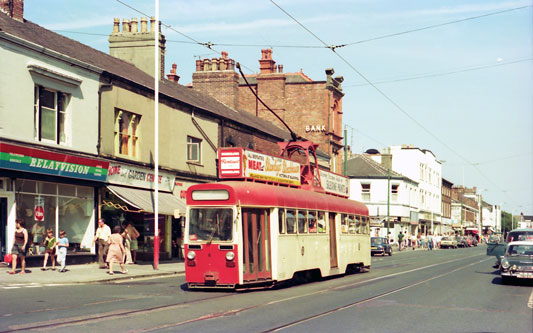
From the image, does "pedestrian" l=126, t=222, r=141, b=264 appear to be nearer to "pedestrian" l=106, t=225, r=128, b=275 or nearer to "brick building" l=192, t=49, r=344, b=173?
"pedestrian" l=106, t=225, r=128, b=275

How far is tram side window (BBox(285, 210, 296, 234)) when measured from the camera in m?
17.8

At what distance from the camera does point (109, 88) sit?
2644 cm

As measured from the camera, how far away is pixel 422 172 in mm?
84625

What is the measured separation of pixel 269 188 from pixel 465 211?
119 m

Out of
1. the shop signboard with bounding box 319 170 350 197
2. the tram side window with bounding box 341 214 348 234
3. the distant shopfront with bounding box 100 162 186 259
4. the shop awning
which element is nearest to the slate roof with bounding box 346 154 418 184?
the distant shopfront with bounding box 100 162 186 259

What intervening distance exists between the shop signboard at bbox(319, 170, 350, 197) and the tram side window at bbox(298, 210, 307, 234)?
127 inches

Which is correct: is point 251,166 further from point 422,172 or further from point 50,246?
point 422,172

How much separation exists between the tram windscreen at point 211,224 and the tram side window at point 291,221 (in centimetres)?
219

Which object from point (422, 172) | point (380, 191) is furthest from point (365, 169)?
point (422, 172)

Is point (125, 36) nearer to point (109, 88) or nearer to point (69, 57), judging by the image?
point (109, 88)

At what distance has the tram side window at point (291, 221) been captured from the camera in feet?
58.3

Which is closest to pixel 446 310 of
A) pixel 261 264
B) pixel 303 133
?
pixel 261 264

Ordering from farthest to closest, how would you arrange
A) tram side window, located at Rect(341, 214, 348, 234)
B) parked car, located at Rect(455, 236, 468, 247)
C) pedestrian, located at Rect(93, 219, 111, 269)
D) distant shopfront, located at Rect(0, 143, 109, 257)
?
1. parked car, located at Rect(455, 236, 468, 247)
2. pedestrian, located at Rect(93, 219, 111, 269)
3. tram side window, located at Rect(341, 214, 348, 234)
4. distant shopfront, located at Rect(0, 143, 109, 257)

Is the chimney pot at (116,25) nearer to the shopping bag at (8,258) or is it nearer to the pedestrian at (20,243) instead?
the pedestrian at (20,243)
